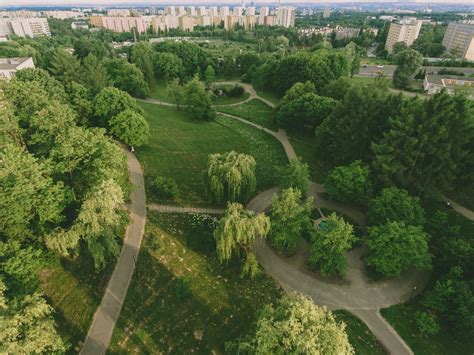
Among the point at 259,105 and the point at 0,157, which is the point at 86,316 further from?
the point at 259,105

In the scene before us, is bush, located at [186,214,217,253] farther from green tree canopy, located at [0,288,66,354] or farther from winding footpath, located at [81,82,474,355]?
green tree canopy, located at [0,288,66,354]

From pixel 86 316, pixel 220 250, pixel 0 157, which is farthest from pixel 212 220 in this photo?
pixel 0 157

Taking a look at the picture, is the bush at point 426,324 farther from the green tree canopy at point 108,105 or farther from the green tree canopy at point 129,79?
the green tree canopy at point 129,79

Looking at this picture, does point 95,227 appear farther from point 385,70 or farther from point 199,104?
point 385,70

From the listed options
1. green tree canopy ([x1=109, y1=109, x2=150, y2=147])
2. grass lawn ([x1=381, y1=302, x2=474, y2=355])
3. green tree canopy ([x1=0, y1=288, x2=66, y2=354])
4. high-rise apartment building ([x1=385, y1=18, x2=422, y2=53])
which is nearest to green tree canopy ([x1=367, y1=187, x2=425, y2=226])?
grass lawn ([x1=381, y1=302, x2=474, y2=355])

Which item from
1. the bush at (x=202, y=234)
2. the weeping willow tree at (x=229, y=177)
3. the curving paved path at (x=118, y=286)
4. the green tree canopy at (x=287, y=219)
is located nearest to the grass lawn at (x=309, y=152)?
the weeping willow tree at (x=229, y=177)
